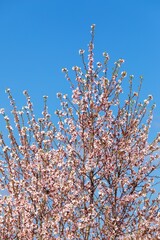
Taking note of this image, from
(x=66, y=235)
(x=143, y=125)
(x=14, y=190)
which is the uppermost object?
(x=143, y=125)

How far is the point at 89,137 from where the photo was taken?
1261 centimetres

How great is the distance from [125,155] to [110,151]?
1.72 feet

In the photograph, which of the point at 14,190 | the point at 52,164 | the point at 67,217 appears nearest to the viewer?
the point at 67,217

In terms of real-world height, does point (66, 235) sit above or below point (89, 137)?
below

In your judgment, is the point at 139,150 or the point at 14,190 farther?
the point at 139,150

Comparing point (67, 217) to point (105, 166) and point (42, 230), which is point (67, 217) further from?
point (105, 166)

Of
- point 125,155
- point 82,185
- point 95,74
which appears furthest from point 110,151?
point 95,74

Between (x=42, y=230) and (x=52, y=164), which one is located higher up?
(x=52, y=164)

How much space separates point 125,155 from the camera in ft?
40.8

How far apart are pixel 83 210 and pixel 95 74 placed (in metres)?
4.00

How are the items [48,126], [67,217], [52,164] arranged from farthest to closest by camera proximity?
[48,126] < [52,164] < [67,217]

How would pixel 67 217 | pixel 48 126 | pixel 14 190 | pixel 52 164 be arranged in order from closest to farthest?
pixel 67 217 → pixel 14 190 → pixel 52 164 → pixel 48 126

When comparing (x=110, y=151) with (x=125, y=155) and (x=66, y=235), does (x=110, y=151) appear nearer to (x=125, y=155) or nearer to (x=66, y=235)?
(x=125, y=155)

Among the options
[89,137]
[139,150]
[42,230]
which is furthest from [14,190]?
[139,150]
